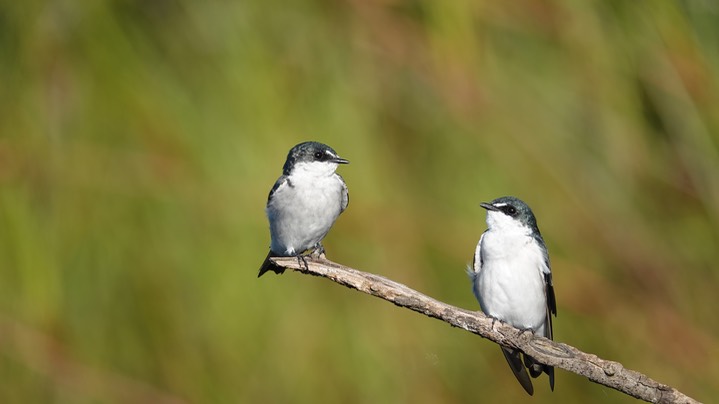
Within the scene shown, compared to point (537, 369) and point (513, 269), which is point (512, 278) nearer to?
point (513, 269)

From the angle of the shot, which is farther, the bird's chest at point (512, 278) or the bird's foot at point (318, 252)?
the bird's chest at point (512, 278)

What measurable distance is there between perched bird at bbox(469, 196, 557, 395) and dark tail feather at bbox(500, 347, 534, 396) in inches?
2.5

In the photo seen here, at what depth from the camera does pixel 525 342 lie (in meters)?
1.68

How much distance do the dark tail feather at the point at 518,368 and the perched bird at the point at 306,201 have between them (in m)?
0.48

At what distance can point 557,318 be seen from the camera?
2564mm

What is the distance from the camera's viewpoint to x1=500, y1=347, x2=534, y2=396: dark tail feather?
2.08 metres

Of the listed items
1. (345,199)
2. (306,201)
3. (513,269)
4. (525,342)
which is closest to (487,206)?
(513,269)

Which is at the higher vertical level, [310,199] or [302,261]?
[310,199]

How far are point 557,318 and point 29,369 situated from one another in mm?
1300

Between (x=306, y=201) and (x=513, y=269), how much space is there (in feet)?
1.73

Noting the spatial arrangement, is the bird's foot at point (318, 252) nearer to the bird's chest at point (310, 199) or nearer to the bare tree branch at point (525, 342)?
the bird's chest at point (310, 199)

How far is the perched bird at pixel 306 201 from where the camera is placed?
231cm

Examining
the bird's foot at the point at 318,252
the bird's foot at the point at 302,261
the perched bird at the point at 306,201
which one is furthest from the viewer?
the perched bird at the point at 306,201

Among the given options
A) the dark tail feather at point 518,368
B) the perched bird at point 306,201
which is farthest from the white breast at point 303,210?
the dark tail feather at point 518,368
